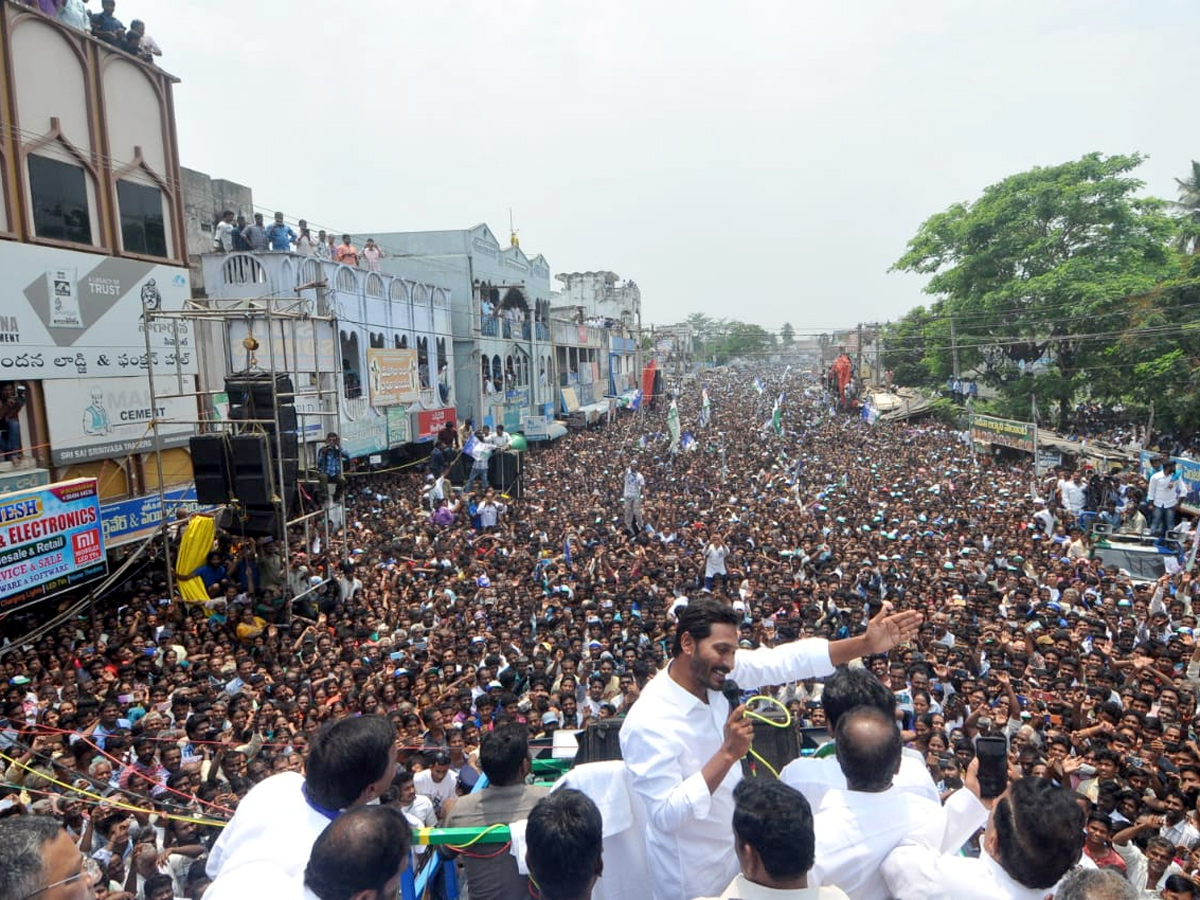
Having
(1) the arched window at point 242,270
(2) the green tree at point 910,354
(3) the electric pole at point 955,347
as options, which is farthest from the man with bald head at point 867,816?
(2) the green tree at point 910,354

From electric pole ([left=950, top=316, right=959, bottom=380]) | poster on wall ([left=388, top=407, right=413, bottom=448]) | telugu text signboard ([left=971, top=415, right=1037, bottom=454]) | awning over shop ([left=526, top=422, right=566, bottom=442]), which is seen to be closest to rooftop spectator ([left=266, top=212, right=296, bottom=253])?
poster on wall ([left=388, top=407, right=413, bottom=448])

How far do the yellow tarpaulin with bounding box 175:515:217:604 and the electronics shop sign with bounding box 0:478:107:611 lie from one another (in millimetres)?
861

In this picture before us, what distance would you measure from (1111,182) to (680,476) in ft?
53.2

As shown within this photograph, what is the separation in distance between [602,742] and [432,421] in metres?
19.0

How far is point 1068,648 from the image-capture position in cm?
700

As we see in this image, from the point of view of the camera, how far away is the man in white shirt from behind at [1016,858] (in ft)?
6.31

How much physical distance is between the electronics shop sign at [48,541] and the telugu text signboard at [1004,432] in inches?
719

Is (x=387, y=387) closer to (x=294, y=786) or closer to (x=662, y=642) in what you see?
(x=662, y=642)

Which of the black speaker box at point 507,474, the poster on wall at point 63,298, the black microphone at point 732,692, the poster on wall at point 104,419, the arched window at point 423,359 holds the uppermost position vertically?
the poster on wall at point 63,298

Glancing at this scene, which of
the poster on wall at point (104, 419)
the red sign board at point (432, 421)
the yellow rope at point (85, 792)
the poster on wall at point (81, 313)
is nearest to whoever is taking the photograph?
the yellow rope at point (85, 792)

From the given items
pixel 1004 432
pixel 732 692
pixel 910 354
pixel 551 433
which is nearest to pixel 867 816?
pixel 732 692

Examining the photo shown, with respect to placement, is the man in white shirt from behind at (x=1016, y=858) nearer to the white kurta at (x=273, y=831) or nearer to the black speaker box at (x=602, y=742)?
the black speaker box at (x=602, y=742)

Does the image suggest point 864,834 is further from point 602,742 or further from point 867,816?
point 602,742

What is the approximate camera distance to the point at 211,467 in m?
8.71
